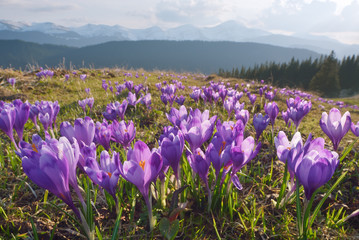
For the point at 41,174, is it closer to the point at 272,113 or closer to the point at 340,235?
the point at 340,235

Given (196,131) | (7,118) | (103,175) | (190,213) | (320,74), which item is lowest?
(190,213)

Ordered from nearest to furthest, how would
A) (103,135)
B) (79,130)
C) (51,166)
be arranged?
(51,166) → (79,130) → (103,135)

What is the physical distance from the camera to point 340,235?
1.55 m

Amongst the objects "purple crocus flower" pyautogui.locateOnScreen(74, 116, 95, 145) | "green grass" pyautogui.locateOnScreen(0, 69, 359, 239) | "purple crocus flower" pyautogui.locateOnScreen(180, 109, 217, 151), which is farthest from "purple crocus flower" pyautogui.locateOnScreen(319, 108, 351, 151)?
"purple crocus flower" pyautogui.locateOnScreen(74, 116, 95, 145)

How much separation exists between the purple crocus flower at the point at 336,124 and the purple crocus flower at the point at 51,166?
223 cm

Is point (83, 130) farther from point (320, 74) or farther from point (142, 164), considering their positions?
point (320, 74)

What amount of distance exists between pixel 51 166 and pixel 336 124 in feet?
7.75

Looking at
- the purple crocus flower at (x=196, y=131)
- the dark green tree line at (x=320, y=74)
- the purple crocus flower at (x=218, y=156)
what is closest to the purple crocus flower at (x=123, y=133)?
the purple crocus flower at (x=196, y=131)

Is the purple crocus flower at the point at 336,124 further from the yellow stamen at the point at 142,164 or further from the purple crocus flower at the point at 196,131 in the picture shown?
the yellow stamen at the point at 142,164

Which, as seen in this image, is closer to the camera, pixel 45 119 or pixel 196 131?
pixel 196 131

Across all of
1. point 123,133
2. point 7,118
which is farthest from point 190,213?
point 7,118

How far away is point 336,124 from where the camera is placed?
6.79 feet

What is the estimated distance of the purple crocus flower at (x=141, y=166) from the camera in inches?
50.3

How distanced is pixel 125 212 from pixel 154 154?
79cm
